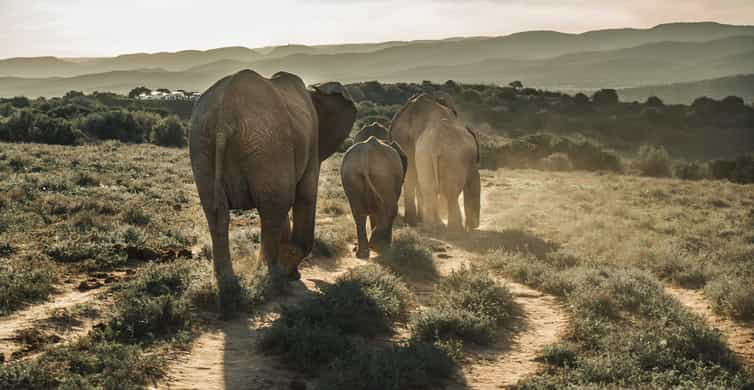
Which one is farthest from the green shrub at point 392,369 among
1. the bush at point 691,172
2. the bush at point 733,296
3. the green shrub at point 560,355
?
the bush at point 691,172

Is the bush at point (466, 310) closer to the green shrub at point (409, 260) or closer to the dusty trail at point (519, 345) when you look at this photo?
the dusty trail at point (519, 345)

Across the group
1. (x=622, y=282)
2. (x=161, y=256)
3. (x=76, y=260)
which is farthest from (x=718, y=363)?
(x=76, y=260)

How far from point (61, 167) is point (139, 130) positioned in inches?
651

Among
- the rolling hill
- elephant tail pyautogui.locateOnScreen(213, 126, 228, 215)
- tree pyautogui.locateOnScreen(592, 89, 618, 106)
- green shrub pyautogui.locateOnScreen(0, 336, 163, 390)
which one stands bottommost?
green shrub pyautogui.locateOnScreen(0, 336, 163, 390)

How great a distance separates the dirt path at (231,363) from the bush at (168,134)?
90.7 feet

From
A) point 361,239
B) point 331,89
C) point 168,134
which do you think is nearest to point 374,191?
point 361,239

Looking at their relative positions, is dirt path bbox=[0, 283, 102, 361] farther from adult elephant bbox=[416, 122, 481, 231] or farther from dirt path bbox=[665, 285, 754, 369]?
adult elephant bbox=[416, 122, 481, 231]

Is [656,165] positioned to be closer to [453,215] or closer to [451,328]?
[453,215]

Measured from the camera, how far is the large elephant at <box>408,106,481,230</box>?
1227 cm

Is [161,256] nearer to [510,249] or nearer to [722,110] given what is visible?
[510,249]

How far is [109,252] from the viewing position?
9.16 meters

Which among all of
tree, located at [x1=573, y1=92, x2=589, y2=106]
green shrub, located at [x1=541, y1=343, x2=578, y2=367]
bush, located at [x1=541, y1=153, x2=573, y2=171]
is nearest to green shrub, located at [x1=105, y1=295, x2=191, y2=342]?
green shrub, located at [x1=541, y1=343, x2=578, y2=367]

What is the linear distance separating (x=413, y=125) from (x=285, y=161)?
6609 millimetres

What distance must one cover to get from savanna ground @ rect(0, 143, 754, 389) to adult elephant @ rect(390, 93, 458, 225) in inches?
56.1
